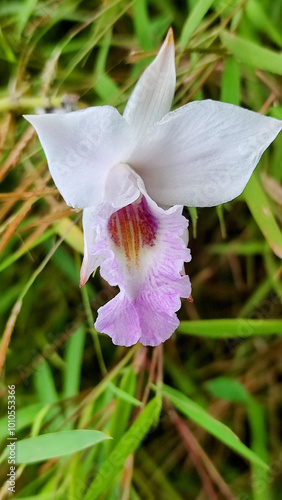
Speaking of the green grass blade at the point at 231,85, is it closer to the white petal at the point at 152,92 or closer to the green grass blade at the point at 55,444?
the white petal at the point at 152,92

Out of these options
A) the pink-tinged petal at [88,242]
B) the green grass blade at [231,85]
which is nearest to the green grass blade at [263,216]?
the green grass blade at [231,85]

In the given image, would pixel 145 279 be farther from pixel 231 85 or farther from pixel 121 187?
pixel 231 85

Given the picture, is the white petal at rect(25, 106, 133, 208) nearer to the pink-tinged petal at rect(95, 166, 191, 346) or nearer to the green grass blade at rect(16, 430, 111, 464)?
the pink-tinged petal at rect(95, 166, 191, 346)

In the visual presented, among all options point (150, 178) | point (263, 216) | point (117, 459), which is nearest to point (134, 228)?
point (150, 178)

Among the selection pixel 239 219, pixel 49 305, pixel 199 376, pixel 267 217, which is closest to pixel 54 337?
pixel 49 305

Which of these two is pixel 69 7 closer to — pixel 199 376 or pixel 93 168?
pixel 93 168

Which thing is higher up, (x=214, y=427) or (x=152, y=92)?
(x=152, y=92)
